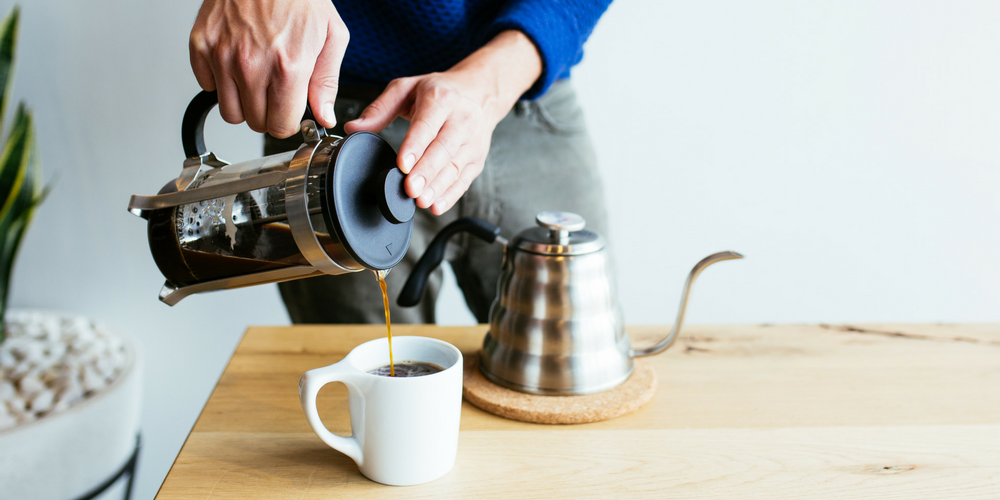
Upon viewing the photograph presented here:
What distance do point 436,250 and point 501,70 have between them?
260 mm

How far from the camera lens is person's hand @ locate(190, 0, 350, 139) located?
23.2 inches

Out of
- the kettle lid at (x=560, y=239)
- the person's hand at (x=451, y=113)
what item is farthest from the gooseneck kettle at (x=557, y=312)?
the person's hand at (x=451, y=113)

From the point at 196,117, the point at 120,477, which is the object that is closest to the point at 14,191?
the point at 120,477

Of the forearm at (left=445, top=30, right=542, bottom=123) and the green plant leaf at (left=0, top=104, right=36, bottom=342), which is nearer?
the forearm at (left=445, top=30, right=542, bottom=123)

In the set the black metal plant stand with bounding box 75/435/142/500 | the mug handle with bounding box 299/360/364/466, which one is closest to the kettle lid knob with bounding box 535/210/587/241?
the mug handle with bounding box 299/360/364/466

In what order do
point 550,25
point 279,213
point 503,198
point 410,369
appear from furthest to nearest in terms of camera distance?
1. point 503,198
2. point 550,25
3. point 410,369
4. point 279,213

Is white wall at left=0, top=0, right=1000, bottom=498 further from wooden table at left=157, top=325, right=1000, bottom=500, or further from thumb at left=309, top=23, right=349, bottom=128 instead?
thumb at left=309, top=23, right=349, bottom=128

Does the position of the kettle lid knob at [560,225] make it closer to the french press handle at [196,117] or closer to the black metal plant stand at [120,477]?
the french press handle at [196,117]

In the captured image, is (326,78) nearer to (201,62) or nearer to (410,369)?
(201,62)

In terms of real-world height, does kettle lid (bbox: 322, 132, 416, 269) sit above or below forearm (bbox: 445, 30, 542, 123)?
below

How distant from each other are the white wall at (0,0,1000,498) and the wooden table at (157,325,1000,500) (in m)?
0.82

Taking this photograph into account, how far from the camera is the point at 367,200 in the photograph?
568 mm

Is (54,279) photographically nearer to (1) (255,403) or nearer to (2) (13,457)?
(2) (13,457)

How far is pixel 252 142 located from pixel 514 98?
852mm
